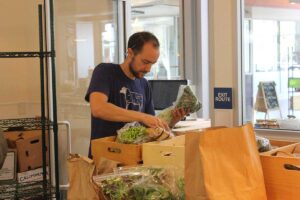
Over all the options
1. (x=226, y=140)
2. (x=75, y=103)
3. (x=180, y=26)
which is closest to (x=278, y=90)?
(x=180, y=26)

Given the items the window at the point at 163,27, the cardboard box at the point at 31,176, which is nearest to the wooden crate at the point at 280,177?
the cardboard box at the point at 31,176

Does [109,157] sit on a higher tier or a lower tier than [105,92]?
lower

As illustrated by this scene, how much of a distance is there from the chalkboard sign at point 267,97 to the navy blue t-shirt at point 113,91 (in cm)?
147

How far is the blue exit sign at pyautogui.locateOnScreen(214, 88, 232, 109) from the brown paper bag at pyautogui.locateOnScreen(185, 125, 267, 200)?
140cm

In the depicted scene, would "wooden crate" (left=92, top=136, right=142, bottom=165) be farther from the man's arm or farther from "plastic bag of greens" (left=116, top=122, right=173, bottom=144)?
the man's arm

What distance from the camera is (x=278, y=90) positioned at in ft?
11.6

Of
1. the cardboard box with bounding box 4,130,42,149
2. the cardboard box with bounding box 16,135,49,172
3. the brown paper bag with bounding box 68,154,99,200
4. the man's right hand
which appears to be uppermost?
the man's right hand

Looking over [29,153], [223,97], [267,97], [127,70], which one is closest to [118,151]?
[127,70]

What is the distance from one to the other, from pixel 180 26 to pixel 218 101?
6.53 feet

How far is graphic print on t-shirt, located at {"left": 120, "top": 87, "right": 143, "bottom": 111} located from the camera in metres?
2.34

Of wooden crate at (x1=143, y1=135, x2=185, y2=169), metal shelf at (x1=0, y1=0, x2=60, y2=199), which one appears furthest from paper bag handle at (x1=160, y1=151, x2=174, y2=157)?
metal shelf at (x1=0, y1=0, x2=60, y2=199)

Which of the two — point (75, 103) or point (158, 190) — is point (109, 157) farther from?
point (75, 103)

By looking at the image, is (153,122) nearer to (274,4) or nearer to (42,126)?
(42,126)

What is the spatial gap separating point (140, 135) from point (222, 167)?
51 centimetres
